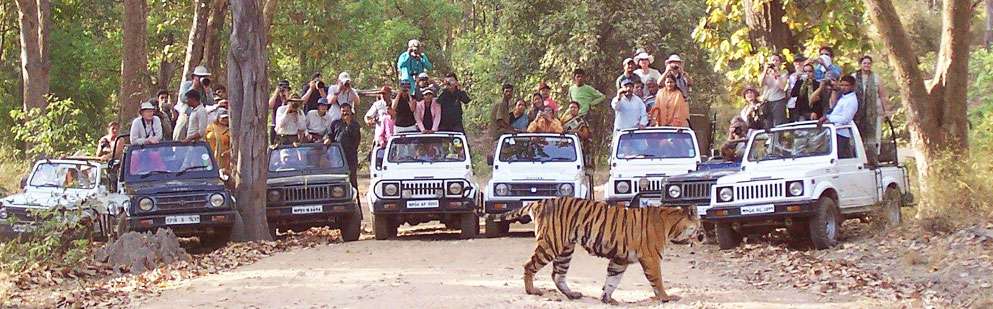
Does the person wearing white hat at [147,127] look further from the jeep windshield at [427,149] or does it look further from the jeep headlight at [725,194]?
the jeep headlight at [725,194]

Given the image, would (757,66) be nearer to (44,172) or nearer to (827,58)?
(827,58)

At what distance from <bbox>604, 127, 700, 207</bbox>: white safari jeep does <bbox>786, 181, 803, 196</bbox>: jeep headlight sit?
2401 mm

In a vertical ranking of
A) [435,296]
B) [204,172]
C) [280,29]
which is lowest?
[435,296]

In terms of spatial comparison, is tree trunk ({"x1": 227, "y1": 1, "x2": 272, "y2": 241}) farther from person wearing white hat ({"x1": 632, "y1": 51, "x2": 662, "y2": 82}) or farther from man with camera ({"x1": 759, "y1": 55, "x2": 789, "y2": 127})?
man with camera ({"x1": 759, "y1": 55, "x2": 789, "y2": 127})

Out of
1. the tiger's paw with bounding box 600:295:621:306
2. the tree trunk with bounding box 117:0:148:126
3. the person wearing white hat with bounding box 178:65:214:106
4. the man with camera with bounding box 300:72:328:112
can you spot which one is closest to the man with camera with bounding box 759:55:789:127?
the man with camera with bounding box 300:72:328:112

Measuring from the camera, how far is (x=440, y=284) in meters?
11.8

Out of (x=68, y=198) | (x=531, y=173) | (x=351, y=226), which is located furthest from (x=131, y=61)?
(x=531, y=173)

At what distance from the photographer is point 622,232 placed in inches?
424

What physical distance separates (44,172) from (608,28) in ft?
51.2

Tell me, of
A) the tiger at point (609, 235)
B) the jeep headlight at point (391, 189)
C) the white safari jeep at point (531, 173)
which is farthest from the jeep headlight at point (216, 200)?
the tiger at point (609, 235)

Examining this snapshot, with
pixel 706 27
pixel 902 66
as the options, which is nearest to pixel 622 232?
pixel 902 66

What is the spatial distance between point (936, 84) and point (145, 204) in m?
10.1

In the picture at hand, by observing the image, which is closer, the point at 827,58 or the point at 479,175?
the point at 827,58

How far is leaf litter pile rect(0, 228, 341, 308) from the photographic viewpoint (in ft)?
39.8
